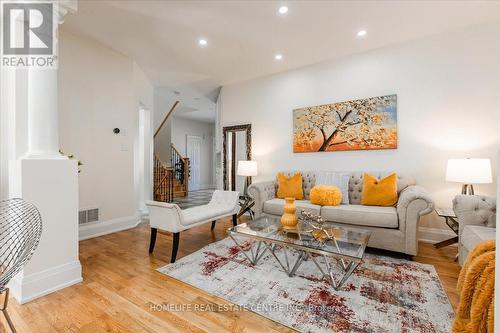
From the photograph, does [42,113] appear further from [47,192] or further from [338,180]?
[338,180]

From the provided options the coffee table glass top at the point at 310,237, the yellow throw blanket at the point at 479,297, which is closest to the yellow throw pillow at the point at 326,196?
the coffee table glass top at the point at 310,237

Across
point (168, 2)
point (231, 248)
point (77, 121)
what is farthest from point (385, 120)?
point (77, 121)

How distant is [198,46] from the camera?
3264mm

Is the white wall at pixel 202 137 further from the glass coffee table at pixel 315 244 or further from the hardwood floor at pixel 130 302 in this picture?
the glass coffee table at pixel 315 244

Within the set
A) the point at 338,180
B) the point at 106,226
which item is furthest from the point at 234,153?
the point at 106,226

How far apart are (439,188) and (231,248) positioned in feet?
9.08

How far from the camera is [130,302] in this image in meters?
1.68

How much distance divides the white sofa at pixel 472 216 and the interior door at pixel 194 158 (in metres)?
7.66

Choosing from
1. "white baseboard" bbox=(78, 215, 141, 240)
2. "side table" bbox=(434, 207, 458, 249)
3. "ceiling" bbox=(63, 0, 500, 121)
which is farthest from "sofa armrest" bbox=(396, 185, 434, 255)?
"white baseboard" bbox=(78, 215, 141, 240)

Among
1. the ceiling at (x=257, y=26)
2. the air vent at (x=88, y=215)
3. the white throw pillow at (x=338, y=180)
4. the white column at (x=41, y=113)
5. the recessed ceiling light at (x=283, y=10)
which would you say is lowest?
the air vent at (x=88, y=215)

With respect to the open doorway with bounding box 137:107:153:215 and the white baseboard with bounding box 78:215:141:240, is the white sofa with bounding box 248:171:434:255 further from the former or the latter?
the open doorway with bounding box 137:107:153:215

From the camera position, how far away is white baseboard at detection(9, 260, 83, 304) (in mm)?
1696

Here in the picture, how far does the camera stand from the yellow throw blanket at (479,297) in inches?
38.3

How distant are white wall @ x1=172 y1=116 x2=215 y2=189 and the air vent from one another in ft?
17.4
